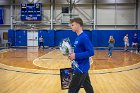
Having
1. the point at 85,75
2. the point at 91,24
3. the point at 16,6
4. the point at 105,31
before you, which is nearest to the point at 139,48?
the point at 105,31

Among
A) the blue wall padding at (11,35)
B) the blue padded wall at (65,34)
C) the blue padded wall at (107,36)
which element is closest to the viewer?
the blue padded wall at (107,36)

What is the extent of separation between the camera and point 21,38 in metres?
28.8

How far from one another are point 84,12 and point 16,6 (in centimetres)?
829

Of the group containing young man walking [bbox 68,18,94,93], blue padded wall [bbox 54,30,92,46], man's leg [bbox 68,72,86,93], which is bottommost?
man's leg [bbox 68,72,86,93]

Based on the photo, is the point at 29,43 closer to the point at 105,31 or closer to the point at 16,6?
the point at 16,6

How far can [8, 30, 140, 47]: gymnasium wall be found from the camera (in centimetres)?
2750

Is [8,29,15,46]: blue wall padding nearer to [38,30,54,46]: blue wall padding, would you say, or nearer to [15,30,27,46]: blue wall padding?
[15,30,27,46]: blue wall padding

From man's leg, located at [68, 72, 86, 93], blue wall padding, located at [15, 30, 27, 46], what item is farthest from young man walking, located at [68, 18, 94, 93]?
blue wall padding, located at [15, 30, 27, 46]

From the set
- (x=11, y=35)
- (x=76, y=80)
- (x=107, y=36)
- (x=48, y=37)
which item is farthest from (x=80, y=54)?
(x=11, y=35)

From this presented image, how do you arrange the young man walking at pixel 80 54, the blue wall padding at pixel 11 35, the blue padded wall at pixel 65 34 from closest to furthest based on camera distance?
the young man walking at pixel 80 54 < the blue padded wall at pixel 65 34 < the blue wall padding at pixel 11 35

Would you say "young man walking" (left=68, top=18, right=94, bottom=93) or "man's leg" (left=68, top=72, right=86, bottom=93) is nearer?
"young man walking" (left=68, top=18, right=94, bottom=93)

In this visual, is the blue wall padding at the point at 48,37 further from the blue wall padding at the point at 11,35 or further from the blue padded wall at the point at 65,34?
the blue wall padding at the point at 11,35

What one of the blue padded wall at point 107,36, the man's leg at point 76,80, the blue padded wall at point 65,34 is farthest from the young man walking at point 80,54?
the blue padded wall at point 65,34

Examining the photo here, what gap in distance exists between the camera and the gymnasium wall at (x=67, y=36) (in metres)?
27.5
